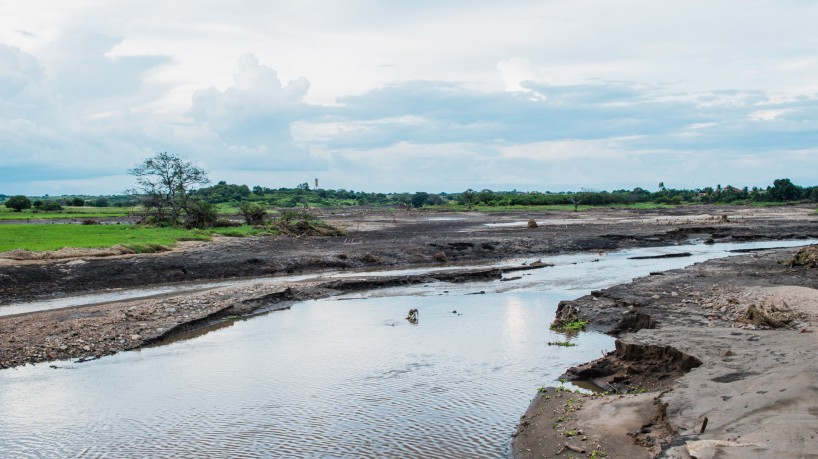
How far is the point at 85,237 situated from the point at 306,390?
28671mm

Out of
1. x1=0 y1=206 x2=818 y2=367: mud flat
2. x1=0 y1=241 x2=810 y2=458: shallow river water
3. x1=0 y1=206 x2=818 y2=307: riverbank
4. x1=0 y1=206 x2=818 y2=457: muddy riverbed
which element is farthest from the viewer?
x1=0 y1=206 x2=818 y2=307: riverbank

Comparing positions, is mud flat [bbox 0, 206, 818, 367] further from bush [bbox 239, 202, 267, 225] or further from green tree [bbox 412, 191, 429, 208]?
green tree [bbox 412, 191, 429, 208]

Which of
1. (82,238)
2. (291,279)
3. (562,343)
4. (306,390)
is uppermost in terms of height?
(82,238)

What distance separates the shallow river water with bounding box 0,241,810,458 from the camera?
34.5 ft

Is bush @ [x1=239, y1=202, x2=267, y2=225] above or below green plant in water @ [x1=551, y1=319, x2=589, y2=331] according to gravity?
above

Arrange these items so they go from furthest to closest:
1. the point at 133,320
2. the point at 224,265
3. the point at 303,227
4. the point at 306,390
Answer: the point at 303,227 → the point at 224,265 → the point at 133,320 → the point at 306,390

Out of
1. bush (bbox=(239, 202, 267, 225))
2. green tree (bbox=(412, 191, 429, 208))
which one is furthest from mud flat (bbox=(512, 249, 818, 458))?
green tree (bbox=(412, 191, 429, 208))

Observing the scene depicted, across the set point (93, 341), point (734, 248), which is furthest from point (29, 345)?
point (734, 248)

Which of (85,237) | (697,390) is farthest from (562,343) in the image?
(85,237)

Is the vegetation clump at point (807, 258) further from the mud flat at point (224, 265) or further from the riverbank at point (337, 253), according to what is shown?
the riverbank at point (337, 253)

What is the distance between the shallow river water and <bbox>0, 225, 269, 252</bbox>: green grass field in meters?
17.1

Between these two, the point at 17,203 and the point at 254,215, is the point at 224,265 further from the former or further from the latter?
the point at 17,203

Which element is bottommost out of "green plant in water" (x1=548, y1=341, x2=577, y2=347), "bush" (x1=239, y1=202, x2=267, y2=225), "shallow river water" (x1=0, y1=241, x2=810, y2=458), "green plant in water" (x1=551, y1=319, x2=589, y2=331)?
"shallow river water" (x1=0, y1=241, x2=810, y2=458)

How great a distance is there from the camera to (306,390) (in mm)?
13305
